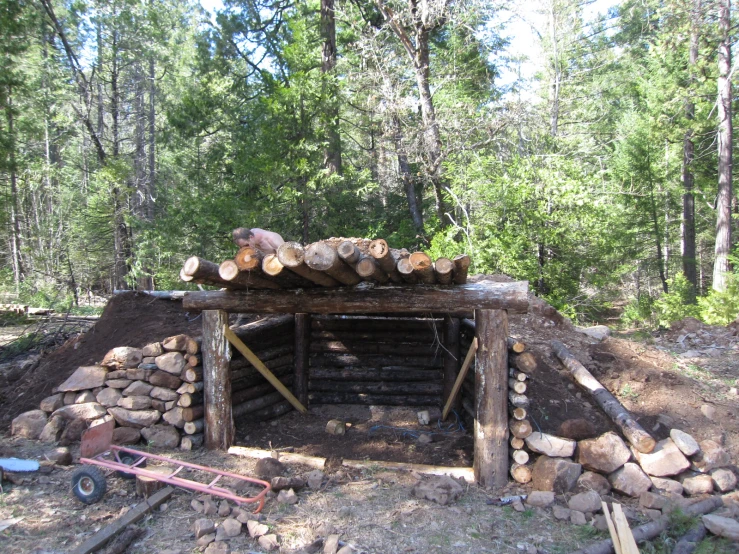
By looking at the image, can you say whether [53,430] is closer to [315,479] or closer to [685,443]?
[315,479]

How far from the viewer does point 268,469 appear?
507 centimetres

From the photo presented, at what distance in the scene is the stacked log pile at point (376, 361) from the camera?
294 inches

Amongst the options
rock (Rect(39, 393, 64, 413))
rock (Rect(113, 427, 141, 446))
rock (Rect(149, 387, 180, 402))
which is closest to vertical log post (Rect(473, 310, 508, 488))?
rock (Rect(149, 387, 180, 402))

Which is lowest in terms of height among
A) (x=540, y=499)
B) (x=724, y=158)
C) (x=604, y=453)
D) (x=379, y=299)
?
(x=540, y=499)

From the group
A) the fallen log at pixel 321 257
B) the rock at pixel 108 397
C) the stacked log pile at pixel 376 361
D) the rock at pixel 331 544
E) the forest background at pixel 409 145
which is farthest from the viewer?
the forest background at pixel 409 145

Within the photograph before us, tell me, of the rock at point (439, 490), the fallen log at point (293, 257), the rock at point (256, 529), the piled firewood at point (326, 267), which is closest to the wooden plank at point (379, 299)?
the piled firewood at point (326, 267)

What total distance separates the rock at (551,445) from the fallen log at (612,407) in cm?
52

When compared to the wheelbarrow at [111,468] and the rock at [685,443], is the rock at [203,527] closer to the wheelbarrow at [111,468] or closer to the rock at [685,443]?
the wheelbarrow at [111,468]

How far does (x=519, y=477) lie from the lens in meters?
4.96

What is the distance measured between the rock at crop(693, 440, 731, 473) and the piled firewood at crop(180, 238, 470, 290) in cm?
264

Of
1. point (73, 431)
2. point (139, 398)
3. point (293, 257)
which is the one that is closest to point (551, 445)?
point (293, 257)

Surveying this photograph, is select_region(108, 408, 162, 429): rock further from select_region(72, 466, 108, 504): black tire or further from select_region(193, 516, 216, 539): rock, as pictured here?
select_region(193, 516, 216, 539): rock

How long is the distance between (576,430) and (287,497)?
2744 millimetres

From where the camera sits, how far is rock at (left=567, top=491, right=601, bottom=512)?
439cm
